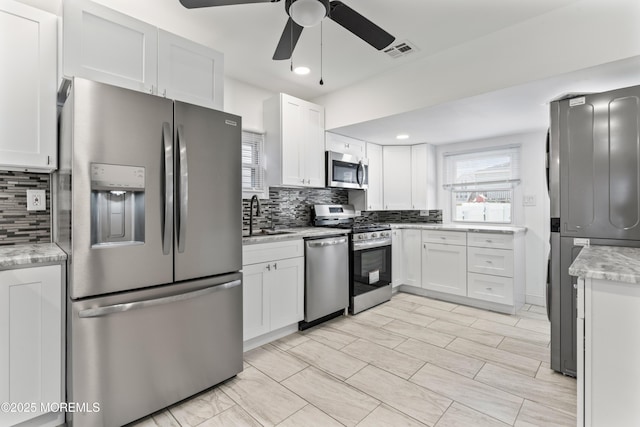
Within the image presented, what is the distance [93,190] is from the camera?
5.19 feet

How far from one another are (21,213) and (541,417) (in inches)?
136

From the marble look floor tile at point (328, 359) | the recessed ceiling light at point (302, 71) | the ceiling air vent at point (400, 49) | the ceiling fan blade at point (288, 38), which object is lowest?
the marble look floor tile at point (328, 359)

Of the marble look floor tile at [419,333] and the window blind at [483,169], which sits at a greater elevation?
the window blind at [483,169]

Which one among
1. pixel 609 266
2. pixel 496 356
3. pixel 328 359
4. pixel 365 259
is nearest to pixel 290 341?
pixel 328 359

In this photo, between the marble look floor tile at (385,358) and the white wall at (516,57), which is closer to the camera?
the white wall at (516,57)

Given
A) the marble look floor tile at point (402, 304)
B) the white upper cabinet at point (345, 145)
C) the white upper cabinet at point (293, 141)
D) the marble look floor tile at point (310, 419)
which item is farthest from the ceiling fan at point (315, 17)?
the marble look floor tile at point (402, 304)

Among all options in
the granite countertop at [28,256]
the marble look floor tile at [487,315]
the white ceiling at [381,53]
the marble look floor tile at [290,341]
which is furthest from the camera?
the marble look floor tile at [487,315]

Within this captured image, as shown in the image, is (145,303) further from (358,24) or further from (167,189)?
(358,24)

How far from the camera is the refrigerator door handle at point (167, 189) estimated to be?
1781 mm

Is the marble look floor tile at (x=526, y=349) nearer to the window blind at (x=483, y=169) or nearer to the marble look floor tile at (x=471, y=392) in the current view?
the marble look floor tile at (x=471, y=392)

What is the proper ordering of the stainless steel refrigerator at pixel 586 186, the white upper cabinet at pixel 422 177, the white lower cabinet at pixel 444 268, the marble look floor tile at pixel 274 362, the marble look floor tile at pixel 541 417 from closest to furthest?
the marble look floor tile at pixel 541 417 < the stainless steel refrigerator at pixel 586 186 < the marble look floor tile at pixel 274 362 < the white lower cabinet at pixel 444 268 < the white upper cabinet at pixel 422 177

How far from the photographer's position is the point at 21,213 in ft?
6.66

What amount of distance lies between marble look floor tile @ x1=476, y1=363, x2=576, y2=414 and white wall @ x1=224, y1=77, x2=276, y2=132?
3076mm

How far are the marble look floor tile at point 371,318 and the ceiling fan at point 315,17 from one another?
254cm
